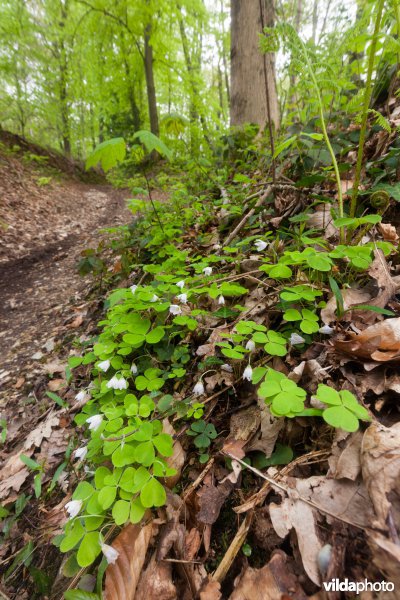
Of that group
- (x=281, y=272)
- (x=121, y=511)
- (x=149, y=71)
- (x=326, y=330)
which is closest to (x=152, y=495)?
(x=121, y=511)

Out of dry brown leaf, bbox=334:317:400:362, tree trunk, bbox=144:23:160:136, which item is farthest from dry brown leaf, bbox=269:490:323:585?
tree trunk, bbox=144:23:160:136

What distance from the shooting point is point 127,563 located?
1.04 meters

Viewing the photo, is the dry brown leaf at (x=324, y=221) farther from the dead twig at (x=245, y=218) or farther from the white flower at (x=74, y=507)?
the white flower at (x=74, y=507)

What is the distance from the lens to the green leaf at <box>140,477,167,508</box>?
3.56 ft

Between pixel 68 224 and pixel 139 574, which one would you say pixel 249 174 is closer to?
pixel 139 574

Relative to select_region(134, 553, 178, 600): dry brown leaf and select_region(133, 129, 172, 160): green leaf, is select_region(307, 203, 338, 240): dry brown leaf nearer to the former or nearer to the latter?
select_region(133, 129, 172, 160): green leaf

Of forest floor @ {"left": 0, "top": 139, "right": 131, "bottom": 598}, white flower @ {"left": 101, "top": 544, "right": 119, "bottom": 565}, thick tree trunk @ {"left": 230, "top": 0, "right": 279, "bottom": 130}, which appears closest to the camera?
white flower @ {"left": 101, "top": 544, "right": 119, "bottom": 565}

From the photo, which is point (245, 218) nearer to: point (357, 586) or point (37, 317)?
point (357, 586)

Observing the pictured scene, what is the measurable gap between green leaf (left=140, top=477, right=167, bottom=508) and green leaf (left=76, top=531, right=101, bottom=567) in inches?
9.1

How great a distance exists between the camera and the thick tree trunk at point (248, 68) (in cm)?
452

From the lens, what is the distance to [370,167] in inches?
86.0

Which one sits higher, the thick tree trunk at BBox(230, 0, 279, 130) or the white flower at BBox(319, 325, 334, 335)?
the thick tree trunk at BBox(230, 0, 279, 130)

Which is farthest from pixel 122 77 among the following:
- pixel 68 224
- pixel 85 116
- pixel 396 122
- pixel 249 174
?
pixel 396 122

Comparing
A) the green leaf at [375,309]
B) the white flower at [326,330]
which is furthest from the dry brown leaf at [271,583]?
the green leaf at [375,309]
